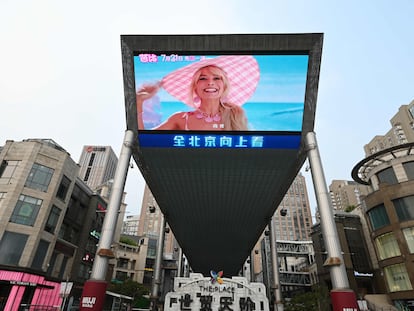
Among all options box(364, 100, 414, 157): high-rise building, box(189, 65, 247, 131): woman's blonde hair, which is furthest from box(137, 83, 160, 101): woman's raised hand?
box(364, 100, 414, 157): high-rise building

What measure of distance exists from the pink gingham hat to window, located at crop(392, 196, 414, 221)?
1072 inches

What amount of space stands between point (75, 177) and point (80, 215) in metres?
7.41

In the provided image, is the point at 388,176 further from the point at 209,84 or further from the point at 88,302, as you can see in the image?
the point at 88,302

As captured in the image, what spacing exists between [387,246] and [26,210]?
44734 millimetres

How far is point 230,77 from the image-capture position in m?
21.3

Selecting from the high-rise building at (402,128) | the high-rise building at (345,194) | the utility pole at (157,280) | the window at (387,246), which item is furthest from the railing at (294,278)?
the high-rise building at (345,194)

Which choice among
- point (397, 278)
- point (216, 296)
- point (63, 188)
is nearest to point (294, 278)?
point (397, 278)

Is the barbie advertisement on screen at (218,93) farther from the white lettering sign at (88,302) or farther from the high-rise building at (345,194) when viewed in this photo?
the high-rise building at (345,194)

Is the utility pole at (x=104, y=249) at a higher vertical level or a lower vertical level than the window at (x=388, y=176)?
lower

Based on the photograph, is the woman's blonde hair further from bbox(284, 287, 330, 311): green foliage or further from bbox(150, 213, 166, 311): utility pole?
bbox(284, 287, 330, 311): green foliage

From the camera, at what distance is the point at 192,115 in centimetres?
2214

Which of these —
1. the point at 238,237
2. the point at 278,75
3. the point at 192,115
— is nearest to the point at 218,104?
the point at 192,115

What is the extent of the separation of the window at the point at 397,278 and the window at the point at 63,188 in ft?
143

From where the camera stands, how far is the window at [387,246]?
35000 millimetres
